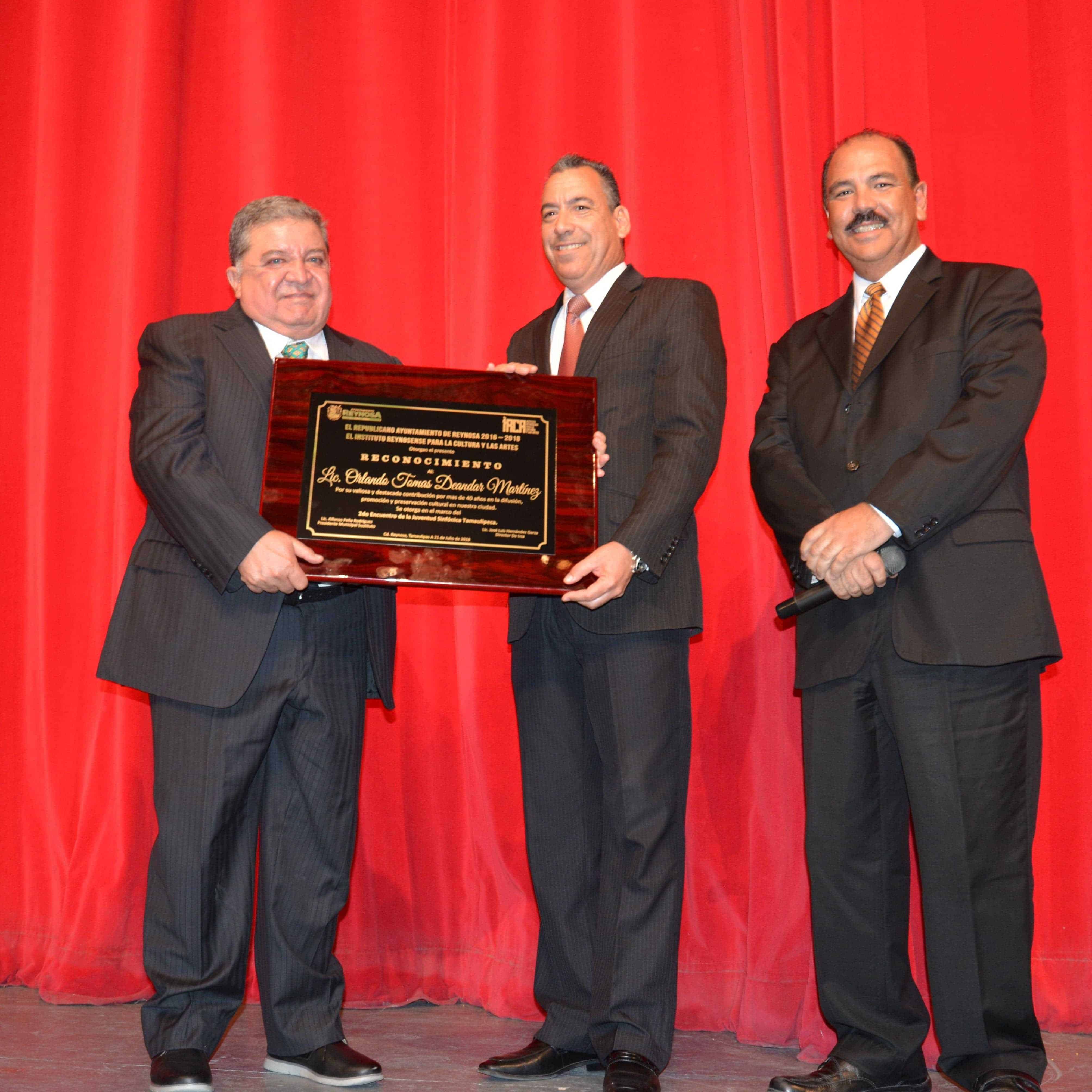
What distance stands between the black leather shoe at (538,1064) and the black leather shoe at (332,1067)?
0.82 ft

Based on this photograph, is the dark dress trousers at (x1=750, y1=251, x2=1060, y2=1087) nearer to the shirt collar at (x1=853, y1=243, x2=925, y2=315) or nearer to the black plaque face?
the shirt collar at (x1=853, y1=243, x2=925, y2=315)

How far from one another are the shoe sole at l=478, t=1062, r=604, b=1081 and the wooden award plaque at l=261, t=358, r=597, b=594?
3.43 ft

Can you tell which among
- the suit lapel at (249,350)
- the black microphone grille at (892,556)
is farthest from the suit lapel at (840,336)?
the suit lapel at (249,350)

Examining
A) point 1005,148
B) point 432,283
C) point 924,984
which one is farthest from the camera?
point 432,283

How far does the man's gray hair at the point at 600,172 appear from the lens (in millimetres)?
2664

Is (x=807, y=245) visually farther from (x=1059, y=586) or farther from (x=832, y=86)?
(x=1059, y=586)

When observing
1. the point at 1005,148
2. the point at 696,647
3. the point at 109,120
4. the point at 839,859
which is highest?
the point at 109,120

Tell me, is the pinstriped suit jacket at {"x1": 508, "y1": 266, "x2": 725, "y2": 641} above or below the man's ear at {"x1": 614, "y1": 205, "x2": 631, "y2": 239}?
below

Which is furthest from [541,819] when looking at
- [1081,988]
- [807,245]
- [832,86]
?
[832,86]

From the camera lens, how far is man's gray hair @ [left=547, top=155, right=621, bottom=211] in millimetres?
2664

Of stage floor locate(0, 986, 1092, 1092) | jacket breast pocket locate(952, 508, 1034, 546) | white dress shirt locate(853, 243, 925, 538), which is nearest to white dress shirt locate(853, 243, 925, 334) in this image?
white dress shirt locate(853, 243, 925, 538)

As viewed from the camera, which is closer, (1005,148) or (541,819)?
(541,819)

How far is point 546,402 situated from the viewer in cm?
241

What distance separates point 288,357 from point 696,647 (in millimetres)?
1378
